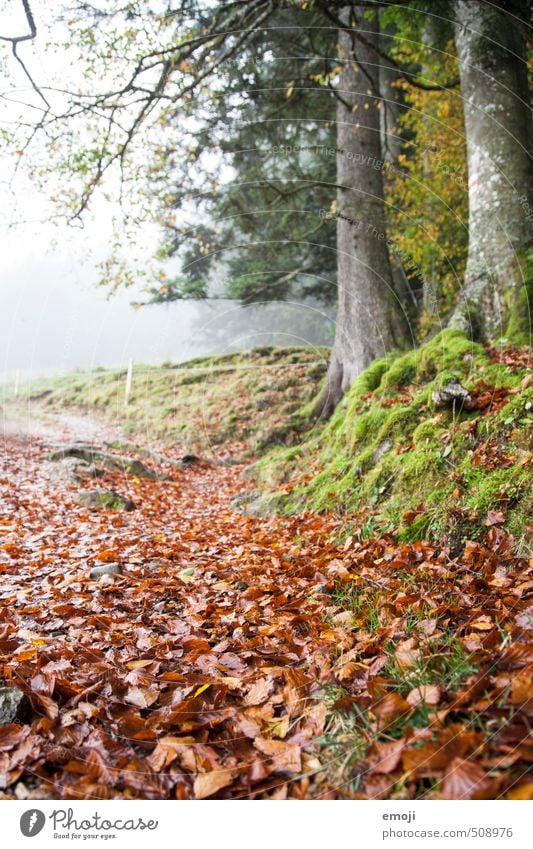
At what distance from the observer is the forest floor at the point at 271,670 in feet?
4.92

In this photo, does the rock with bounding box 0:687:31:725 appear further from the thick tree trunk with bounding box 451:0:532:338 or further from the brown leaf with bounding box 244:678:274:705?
the thick tree trunk with bounding box 451:0:532:338

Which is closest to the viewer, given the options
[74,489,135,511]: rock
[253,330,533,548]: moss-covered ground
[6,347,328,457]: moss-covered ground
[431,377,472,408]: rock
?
[253,330,533,548]: moss-covered ground

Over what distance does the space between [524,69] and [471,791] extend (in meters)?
6.79

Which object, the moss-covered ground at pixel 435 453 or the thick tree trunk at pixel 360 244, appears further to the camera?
the thick tree trunk at pixel 360 244

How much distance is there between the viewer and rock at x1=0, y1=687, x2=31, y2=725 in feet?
5.99

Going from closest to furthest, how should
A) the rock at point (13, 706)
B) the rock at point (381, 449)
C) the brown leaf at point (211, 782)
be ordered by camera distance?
the brown leaf at point (211, 782), the rock at point (13, 706), the rock at point (381, 449)

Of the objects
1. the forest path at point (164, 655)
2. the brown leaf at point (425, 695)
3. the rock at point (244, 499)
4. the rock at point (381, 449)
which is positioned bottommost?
the forest path at point (164, 655)

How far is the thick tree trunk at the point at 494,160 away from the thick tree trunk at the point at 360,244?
5.99 feet

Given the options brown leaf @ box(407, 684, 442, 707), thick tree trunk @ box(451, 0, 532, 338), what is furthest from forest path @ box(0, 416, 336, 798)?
thick tree trunk @ box(451, 0, 532, 338)

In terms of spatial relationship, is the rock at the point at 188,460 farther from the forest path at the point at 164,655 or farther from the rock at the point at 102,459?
the forest path at the point at 164,655

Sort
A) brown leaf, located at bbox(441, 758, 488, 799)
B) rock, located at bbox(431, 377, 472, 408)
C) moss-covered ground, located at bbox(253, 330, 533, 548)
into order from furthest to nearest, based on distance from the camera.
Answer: rock, located at bbox(431, 377, 472, 408), moss-covered ground, located at bbox(253, 330, 533, 548), brown leaf, located at bbox(441, 758, 488, 799)

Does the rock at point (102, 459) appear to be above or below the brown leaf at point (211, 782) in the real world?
above

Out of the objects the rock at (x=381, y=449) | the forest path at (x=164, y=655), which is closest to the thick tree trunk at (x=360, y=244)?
the rock at (x=381, y=449)

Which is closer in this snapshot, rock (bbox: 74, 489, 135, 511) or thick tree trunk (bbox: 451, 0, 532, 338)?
thick tree trunk (bbox: 451, 0, 532, 338)
